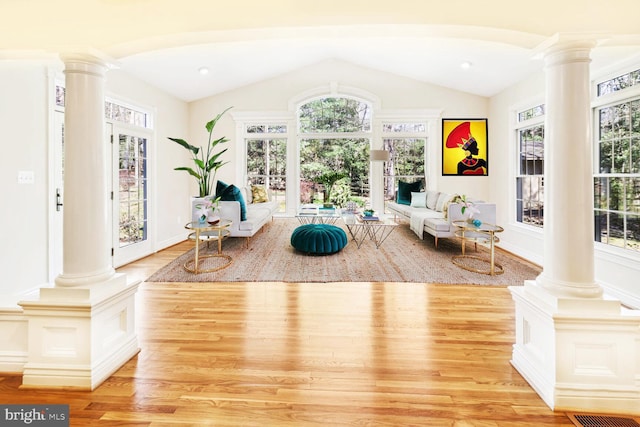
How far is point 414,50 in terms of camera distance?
5.55 meters

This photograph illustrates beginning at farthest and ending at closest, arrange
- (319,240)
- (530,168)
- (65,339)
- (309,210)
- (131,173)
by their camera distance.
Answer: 1. (309,210)
2. (530,168)
3. (131,173)
4. (319,240)
5. (65,339)

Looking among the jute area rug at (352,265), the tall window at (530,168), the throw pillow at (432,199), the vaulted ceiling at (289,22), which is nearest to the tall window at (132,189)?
the jute area rug at (352,265)

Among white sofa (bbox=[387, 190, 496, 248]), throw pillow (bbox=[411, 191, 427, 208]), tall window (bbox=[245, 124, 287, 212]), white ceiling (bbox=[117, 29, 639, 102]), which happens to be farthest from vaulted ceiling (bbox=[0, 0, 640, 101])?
tall window (bbox=[245, 124, 287, 212])

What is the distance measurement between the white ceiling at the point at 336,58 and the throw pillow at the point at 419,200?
224 cm

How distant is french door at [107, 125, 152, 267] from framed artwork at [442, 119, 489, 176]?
5671 mm

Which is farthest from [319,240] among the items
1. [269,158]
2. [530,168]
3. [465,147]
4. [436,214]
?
[465,147]

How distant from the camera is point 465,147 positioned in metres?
6.87

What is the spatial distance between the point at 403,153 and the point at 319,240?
3549mm

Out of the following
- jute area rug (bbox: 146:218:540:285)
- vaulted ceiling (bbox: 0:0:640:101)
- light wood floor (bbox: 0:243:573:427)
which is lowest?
light wood floor (bbox: 0:243:573:427)

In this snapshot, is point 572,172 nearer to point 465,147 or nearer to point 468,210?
point 468,210

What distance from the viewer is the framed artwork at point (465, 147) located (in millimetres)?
6719

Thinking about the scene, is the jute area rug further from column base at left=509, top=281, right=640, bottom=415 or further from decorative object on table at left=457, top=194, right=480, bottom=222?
column base at left=509, top=281, right=640, bottom=415

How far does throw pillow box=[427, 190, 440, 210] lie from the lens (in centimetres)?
643

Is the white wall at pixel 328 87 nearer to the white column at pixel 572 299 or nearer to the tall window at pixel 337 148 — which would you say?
the tall window at pixel 337 148
